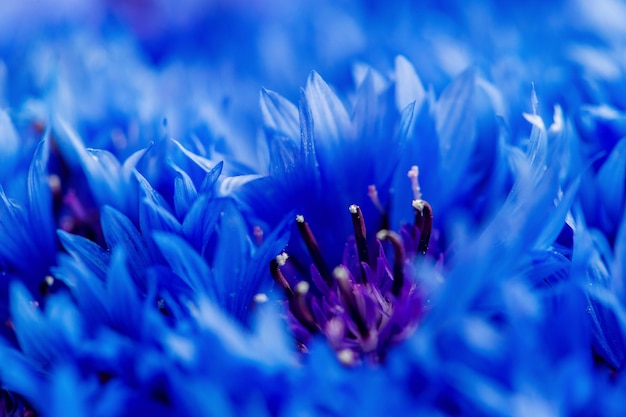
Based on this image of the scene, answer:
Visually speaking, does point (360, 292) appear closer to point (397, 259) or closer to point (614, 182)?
point (397, 259)

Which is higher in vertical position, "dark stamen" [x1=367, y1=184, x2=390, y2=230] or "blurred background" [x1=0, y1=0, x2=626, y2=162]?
"blurred background" [x1=0, y1=0, x2=626, y2=162]

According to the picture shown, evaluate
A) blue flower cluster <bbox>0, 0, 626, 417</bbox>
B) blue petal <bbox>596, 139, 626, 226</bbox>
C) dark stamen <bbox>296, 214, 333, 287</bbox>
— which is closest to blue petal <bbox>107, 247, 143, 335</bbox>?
blue flower cluster <bbox>0, 0, 626, 417</bbox>

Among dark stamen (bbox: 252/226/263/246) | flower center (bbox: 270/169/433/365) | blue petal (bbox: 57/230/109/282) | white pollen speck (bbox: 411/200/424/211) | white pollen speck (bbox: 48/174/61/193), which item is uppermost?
blue petal (bbox: 57/230/109/282)

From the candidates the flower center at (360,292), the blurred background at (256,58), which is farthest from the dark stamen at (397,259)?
the blurred background at (256,58)

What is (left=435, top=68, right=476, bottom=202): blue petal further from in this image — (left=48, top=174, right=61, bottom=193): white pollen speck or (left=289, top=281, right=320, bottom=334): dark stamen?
(left=48, top=174, right=61, bottom=193): white pollen speck

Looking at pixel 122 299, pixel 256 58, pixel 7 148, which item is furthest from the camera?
pixel 256 58

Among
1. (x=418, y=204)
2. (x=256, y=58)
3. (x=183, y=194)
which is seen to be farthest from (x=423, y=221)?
(x=256, y=58)
